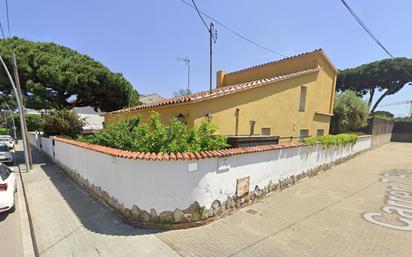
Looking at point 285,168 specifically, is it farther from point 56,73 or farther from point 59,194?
point 56,73

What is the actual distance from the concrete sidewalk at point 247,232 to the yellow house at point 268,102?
12.7 ft

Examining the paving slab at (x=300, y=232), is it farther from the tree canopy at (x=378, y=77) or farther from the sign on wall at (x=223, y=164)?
the tree canopy at (x=378, y=77)

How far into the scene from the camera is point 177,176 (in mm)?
4859

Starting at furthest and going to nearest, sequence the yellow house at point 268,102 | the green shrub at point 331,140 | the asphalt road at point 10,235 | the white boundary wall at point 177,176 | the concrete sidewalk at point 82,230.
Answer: the green shrub at point 331,140 → the yellow house at point 268,102 → the white boundary wall at point 177,176 → the asphalt road at point 10,235 → the concrete sidewalk at point 82,230

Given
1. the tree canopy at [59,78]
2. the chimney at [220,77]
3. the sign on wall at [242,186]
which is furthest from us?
the chimney at [220,77]

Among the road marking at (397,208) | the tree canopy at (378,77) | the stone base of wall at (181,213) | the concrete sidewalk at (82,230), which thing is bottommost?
the concrete sidewalk at (82,230)

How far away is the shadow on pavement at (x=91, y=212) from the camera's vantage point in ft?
16.1

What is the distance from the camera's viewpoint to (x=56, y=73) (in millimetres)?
15664

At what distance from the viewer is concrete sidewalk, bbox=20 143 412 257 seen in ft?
13.9

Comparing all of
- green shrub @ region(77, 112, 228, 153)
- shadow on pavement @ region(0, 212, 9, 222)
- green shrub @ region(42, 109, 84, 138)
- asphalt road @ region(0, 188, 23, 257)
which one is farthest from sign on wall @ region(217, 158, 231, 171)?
green shrub @ region(42, 109, 84, 138)

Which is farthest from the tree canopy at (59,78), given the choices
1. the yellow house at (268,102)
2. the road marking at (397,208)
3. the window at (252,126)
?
the road marking at (397,208)

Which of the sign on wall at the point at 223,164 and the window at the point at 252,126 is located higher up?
the window at the point at 252,126

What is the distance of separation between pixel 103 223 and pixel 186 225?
2018mm

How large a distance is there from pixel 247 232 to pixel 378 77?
40117 millimetres
